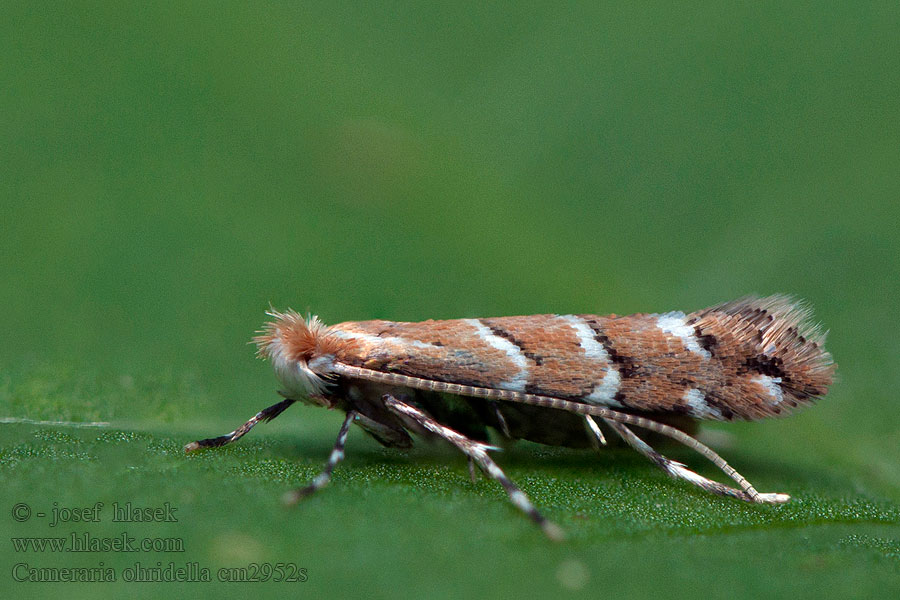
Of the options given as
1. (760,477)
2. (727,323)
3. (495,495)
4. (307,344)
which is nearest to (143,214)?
(307,344)

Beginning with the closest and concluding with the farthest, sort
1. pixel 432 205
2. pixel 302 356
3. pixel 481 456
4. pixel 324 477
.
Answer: pixel 324 477 < pixel 481 456 < pixel 302 356 < pixel 432 205

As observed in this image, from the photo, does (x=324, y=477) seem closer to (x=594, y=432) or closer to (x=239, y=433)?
(x=239, y=433)

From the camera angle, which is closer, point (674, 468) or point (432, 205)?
point (674, 468)

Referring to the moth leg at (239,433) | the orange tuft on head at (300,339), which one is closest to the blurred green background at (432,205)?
the moth leg at (239,433)

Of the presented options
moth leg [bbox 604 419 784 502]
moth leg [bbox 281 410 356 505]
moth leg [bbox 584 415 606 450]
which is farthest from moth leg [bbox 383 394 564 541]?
moth leg [bbox 604 419 784 502]

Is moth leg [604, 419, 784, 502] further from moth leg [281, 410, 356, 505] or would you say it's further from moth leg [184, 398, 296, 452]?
moth leg [184, 398, 296, 452]

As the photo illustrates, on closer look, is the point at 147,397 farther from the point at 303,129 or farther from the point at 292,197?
the point at 303,129

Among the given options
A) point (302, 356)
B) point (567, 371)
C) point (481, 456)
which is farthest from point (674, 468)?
point (302, 356)
